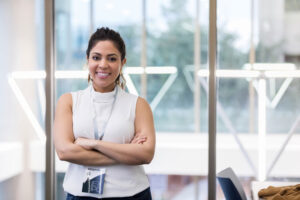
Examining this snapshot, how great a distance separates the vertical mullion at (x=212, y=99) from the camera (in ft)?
9.86

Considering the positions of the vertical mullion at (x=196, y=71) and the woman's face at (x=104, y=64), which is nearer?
the woman's face at (x=104, y=64)

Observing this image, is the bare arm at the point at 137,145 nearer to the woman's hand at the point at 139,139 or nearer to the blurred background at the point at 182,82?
the woman's hand at the point at 139,139

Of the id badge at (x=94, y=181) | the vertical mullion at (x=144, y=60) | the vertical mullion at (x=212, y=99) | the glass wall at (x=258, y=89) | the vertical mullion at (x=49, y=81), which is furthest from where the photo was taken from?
the vertical mullion at (x=144, y=60)

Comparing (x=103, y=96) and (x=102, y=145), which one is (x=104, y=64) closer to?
(x=103, y=96)

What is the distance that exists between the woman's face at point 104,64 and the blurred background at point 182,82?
5.11 feet

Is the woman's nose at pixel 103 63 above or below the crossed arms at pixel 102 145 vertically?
above

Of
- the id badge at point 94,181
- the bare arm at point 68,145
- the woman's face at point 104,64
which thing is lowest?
the id badge at point 94,181

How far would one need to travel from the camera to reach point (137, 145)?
1824 millimetres

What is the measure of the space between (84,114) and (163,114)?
5.97ft

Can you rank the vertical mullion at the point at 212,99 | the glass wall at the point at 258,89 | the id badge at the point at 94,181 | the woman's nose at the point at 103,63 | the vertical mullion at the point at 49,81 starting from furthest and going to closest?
the glass wall at the point at 258,89 → the vertical mullion at the point at 49,81 → the vertical mullion at the point at 212,99 → the woman's nose at the point at 103,63 → the id badge at the point at 94,181

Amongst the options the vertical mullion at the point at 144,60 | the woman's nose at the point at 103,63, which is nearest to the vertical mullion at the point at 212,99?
the vertical mullion at the point at 144,60

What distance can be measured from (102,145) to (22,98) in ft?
6.06

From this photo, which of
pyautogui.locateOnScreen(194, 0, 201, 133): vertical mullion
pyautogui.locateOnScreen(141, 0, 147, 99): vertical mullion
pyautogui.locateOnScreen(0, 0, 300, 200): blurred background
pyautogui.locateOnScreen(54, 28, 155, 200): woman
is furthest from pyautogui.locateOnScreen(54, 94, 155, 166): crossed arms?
pyautogui.locateOnScreen(194, 0, 201, 133): vertical mullion

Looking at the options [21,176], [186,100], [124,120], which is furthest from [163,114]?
[124,120]
